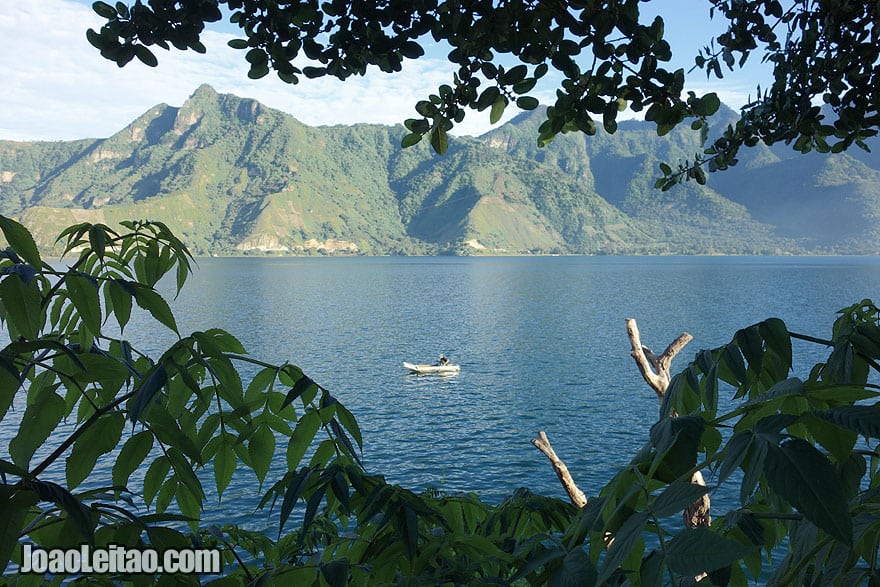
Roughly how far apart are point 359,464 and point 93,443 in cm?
75

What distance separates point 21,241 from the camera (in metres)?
1.32

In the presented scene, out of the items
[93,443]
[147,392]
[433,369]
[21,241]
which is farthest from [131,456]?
[433,369]

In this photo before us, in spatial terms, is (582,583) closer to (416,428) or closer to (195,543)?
(195,543)

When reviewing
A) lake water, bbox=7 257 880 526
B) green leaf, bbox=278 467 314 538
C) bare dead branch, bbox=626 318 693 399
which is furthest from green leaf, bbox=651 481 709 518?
lake water, bbox=7 257 880 526

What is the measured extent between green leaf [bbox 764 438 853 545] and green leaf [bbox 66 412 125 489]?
1279mm

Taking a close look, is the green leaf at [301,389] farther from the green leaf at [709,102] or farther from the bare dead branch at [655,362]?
the bare dead branch at [655,362]

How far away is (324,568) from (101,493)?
581mm

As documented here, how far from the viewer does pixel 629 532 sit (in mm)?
981

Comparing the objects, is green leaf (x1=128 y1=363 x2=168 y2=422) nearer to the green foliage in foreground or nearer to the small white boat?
the green foliage in foreground

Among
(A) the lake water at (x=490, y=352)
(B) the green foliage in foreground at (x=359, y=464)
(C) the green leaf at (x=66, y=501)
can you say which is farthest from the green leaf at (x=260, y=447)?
(A) the lake water at (x=490, y=352)

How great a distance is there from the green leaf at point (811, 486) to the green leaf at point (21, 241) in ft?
4.90

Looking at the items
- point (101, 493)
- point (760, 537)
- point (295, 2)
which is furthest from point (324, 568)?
point (295, 2)

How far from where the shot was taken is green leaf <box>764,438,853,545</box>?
0.80 m

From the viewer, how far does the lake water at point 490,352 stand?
27469mm
